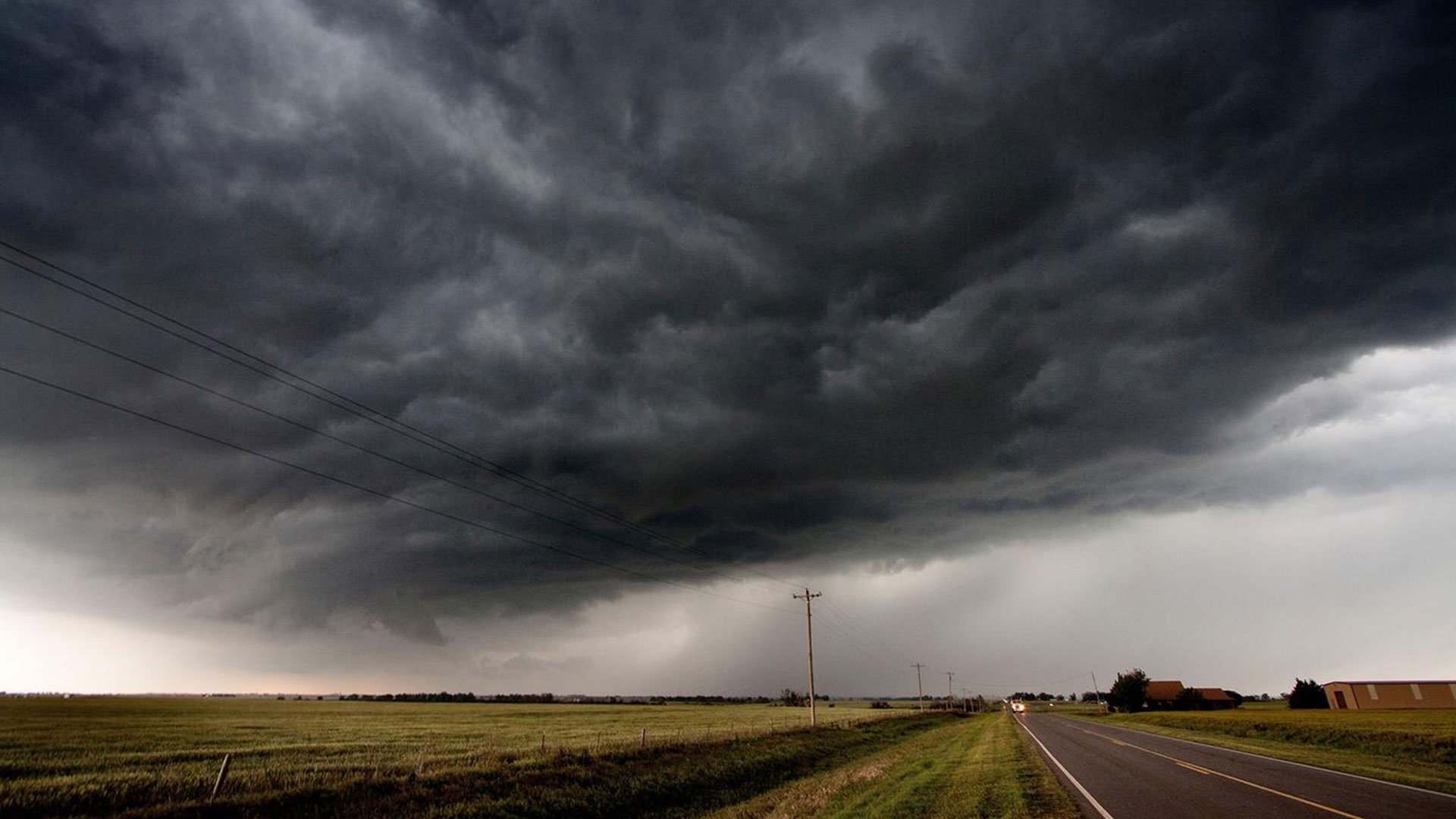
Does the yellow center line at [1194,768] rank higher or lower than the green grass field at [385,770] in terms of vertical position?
higher

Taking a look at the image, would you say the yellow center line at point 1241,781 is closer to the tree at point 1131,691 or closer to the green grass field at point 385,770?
the green grass field at point 385,770

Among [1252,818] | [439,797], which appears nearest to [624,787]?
[439,797]

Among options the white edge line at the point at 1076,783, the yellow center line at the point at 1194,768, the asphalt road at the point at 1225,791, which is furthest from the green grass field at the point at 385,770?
the yellow center line at the point at 1194,768

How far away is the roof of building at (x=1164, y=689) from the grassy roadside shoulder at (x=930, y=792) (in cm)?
13434

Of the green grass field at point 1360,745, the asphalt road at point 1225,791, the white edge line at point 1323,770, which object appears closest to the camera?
the asphalt road at point 1225,791

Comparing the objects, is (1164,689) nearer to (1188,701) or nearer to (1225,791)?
(1188,701)

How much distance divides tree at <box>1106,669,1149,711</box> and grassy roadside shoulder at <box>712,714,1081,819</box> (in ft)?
389

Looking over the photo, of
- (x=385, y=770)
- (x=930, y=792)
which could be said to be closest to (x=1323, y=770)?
(x=930, y=792)

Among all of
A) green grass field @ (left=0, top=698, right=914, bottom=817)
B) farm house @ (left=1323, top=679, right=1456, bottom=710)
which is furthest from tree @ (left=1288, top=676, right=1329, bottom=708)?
green grass field @ (left=0, top=698, right=914, bottom=817)

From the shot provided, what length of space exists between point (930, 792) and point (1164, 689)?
157 m

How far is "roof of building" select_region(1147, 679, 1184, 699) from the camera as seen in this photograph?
140 metres

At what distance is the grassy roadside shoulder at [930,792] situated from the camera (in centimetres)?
1766

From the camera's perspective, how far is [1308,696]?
385ft

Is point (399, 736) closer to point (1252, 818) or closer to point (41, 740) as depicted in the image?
point (41, 740)
